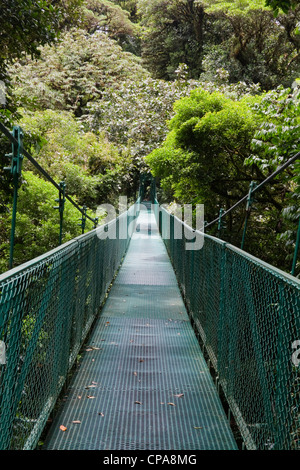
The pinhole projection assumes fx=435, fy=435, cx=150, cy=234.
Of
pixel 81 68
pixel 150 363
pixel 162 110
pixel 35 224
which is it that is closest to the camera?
pixel 150 363

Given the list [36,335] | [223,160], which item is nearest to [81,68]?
[223,160]

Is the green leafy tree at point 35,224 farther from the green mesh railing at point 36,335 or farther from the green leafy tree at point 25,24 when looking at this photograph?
the green mesh railing at point 36,335

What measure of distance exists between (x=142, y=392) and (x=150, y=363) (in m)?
0.54

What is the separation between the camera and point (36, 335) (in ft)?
5.95

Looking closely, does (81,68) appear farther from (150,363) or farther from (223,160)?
(150,363)

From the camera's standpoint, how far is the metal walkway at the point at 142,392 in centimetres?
214

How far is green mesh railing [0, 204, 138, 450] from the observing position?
1425 mm

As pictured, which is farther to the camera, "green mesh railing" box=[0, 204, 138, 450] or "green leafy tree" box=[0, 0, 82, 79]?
"green leafy tree" box=[0, 0, 82, 79]

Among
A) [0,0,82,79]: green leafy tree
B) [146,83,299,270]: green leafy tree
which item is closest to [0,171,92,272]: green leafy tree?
[146,83,299,270]: green leafy tree

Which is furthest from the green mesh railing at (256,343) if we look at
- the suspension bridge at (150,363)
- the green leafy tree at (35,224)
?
the green leafy tree at (35,224)

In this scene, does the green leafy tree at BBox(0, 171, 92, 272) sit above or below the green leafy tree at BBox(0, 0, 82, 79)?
below

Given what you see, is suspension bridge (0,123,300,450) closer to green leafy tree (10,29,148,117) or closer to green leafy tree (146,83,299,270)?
green leafy tree (146,83,299,270)

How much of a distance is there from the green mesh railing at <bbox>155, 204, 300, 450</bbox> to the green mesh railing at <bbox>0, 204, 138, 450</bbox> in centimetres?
92

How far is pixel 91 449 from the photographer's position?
2.01m
